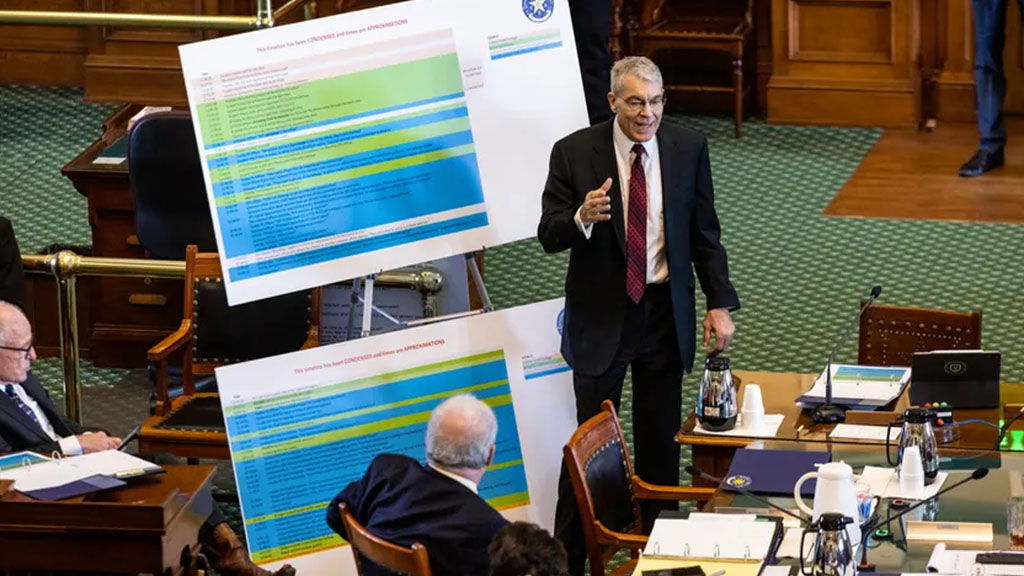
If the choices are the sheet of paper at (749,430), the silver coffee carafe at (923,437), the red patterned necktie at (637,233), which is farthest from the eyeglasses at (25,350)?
the silver coffee carafe at (923,437)

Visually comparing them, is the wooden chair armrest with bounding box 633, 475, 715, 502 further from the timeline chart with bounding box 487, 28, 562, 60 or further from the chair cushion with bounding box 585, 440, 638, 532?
the timeline chart with bounding box 487, 28, 562, 60

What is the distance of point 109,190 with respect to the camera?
8.27 metres

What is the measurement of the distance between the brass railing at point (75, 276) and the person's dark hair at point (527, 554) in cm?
246

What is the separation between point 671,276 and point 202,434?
1762 millimetres

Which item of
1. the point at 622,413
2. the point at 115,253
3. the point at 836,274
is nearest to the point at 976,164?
the point at 836,274

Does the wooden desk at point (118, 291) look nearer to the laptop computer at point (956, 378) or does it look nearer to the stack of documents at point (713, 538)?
the laptop computer at point (956, 378)

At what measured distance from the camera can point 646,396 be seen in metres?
6.16

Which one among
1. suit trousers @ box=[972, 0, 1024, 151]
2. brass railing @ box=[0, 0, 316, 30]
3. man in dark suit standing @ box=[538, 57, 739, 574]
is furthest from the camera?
suit trousers @ box=[972, 0, 1024, 151]

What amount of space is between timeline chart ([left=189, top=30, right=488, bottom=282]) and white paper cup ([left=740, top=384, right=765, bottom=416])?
3.71ft

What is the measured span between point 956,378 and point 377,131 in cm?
202

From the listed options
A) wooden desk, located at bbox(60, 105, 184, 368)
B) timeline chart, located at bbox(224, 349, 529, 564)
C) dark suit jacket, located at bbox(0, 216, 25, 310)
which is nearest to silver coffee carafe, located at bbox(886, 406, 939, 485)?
timeline chart, located at bbox(224, 349, 529, 564)

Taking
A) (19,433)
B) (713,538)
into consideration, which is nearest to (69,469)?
(19,433)

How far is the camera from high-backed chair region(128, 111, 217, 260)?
303 inches

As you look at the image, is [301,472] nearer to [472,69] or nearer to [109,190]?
[472,69]
